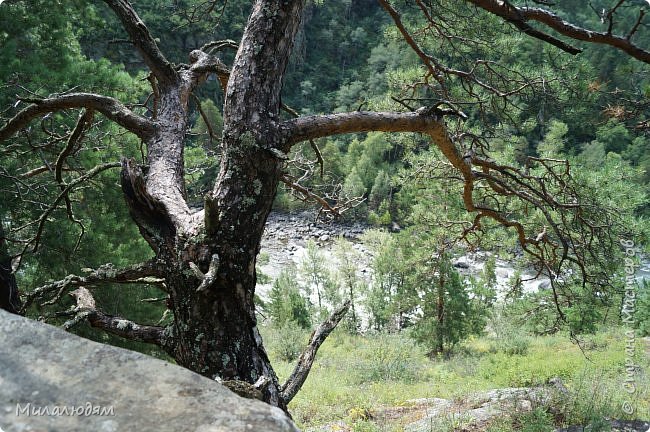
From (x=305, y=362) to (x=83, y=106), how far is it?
186 cm

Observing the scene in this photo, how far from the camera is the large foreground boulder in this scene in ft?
2.75

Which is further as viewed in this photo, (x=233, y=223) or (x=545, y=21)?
(x=545, y=21)

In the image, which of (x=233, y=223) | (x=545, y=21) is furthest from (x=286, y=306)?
(x=545, y=21)

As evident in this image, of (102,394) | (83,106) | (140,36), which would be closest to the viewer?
(102,394)

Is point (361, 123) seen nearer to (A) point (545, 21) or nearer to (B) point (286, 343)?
(A) point (545, 21)

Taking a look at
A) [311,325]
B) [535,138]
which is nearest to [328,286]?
[311,325]

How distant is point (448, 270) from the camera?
38.2 feet

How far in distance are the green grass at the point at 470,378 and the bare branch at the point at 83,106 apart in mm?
3639

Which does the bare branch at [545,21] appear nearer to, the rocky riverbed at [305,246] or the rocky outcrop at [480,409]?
the rocky outcrop at [480,409]

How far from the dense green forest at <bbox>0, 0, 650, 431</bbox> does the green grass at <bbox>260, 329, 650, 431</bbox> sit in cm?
6

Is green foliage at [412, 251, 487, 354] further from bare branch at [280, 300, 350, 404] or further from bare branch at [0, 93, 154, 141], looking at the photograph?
bare branch at [0, 93, 154, 141]

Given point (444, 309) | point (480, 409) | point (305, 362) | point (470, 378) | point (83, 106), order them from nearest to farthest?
point (305, 362) < point (83, 106) < point (480, 409) < point (470, 378) < point (444, 309)

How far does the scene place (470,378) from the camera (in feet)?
27.6

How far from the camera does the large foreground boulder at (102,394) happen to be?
839mm
